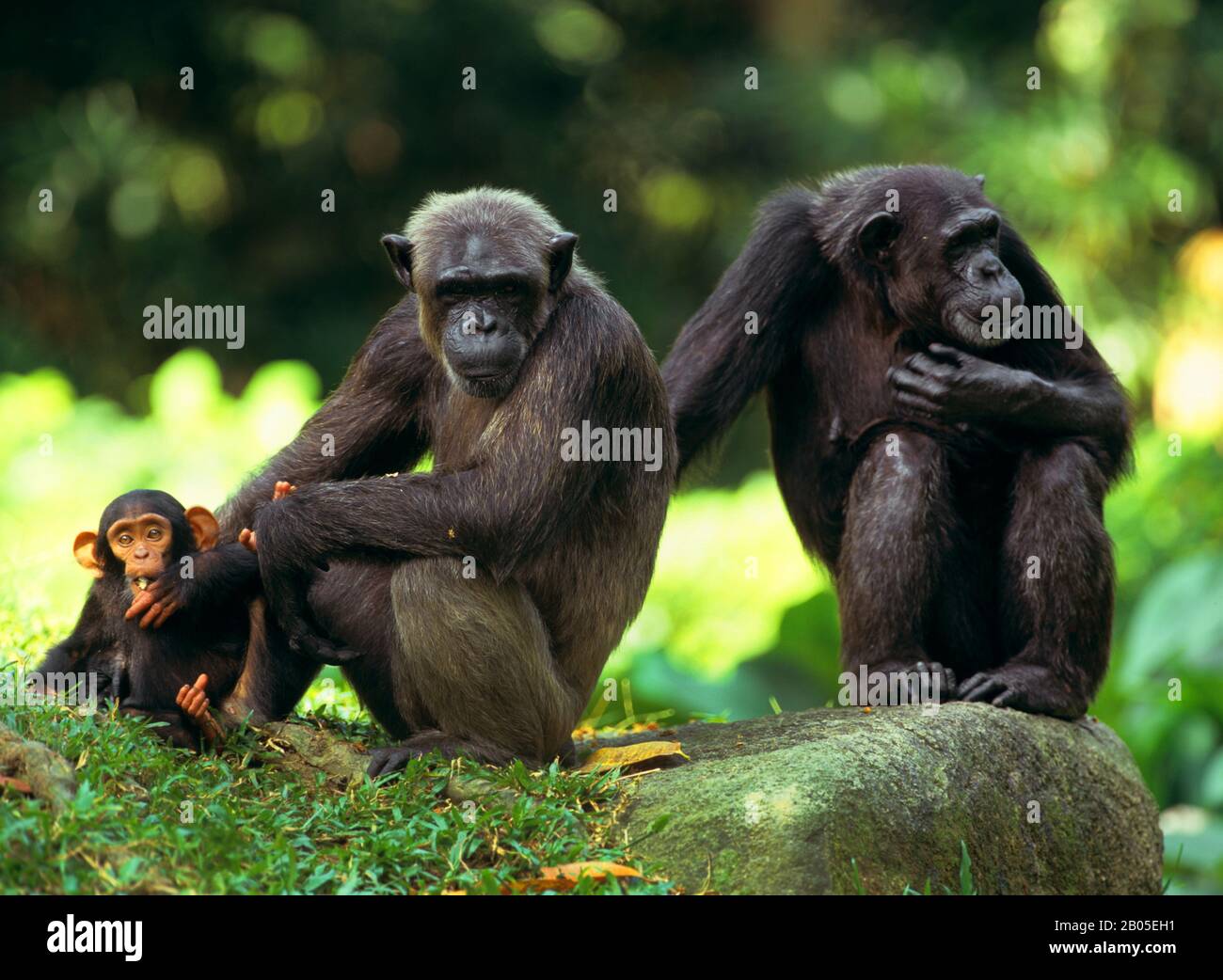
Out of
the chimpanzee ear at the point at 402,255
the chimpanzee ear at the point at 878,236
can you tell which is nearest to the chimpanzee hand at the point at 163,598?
the chimpanzee ear at the point at 402,255

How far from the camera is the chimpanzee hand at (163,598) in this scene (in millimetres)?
5926

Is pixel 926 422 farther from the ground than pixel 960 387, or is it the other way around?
pixel 960 387

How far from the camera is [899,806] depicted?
583cm

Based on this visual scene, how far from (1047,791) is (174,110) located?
54.5ft

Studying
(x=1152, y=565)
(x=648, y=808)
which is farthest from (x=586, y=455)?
(x=1152, y=565)

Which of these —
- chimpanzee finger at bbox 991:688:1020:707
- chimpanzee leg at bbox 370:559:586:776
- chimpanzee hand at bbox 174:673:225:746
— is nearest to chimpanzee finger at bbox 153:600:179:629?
chimpanzee hand at bbox 174:673:225:746

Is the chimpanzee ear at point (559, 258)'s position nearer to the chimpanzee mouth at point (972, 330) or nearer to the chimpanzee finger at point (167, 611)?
the chimpanzee finger at point (167, 611)

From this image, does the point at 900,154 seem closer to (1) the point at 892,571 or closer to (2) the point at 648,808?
(1) the point at 892,571

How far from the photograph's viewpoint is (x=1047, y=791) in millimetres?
6758

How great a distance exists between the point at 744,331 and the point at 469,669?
2.89m

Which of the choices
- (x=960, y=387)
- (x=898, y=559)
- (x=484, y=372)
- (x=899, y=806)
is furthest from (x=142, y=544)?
(x=960, y=387)

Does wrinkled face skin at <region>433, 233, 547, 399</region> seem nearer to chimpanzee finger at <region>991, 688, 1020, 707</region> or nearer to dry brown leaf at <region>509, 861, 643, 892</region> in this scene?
dry brown leaf at <region>509, 861, 643, 892</region>

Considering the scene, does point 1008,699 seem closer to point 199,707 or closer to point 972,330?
point 972,330
